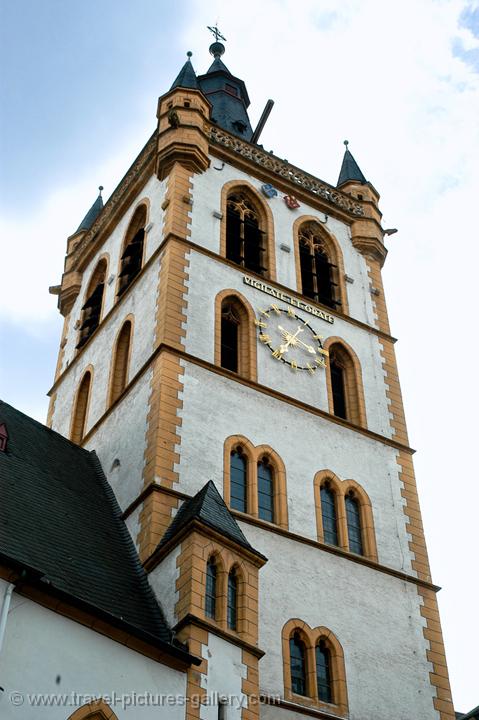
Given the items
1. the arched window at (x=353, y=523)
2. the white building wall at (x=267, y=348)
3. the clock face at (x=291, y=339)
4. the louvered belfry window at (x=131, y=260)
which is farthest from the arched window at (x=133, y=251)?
the arched window at (x=353, y=523)

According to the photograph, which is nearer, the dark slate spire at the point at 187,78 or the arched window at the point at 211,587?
the arched window at the point at 211,587

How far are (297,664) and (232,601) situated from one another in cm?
256

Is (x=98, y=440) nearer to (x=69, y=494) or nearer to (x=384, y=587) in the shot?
(x=69, y=494)

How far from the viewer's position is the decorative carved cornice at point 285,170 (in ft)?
92.8

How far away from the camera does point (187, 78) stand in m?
29.3

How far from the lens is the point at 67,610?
45.7 feet

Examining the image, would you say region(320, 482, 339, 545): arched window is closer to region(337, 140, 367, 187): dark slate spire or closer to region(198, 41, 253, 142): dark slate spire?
region(337, 140, 367, 187): dark slate spire

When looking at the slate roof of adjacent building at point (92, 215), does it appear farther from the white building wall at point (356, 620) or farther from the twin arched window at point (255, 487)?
the white building wall at point (356, 620)

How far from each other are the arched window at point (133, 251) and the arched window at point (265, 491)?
22.0ft

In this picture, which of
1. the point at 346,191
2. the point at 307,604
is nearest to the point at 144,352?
the point at 307,604

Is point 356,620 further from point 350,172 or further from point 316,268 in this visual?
point 350,172

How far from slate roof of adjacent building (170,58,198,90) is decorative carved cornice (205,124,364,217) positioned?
4.84 ft

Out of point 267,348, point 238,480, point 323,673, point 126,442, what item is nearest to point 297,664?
point 323,673

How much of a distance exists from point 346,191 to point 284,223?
361 centimetres
